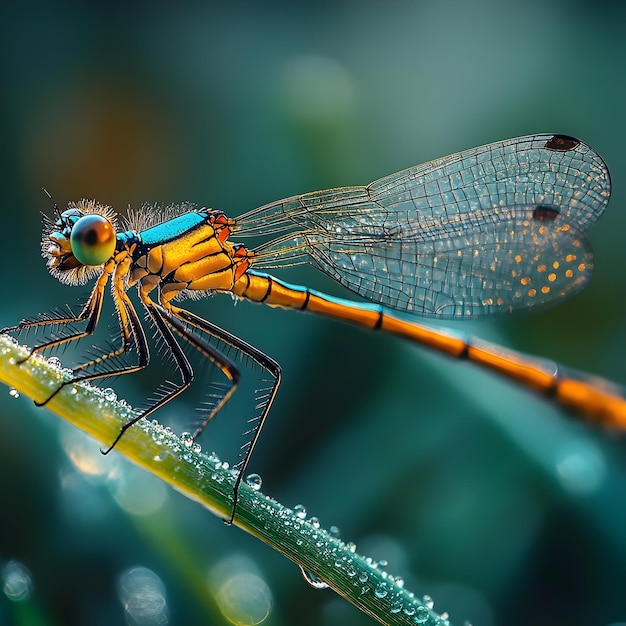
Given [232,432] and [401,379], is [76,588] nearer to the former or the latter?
[232,432]

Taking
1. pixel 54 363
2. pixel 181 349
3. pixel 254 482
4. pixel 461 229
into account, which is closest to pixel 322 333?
pixel 461 229

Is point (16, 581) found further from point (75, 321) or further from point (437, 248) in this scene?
point (437, 248)

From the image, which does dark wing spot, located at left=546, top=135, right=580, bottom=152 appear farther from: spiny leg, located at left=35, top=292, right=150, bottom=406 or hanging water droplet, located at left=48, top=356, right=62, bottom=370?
hanging water droplet, located at left=48, top=356, right=62, bottom=370

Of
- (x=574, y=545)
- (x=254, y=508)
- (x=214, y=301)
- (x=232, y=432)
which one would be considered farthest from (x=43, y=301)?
(x=574, y=545)

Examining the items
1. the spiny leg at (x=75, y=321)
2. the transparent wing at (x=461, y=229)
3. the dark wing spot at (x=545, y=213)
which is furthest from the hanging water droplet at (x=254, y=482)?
the dark wing spot at (x=545, y=213)

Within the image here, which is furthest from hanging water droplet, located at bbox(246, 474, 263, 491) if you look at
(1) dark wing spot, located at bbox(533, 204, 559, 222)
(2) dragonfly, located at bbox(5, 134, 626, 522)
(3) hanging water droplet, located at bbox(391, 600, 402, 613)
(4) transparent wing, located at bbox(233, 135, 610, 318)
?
(1) dark wing spot, located at bbox(533, 204, 559, 222)

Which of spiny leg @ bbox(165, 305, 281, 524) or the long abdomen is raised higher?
the long abdomen

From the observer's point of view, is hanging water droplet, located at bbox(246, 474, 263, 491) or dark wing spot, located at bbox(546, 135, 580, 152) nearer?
hanging water droplet, located at bbox(246, 474, 263, 491)
